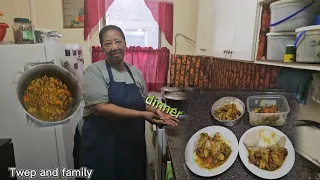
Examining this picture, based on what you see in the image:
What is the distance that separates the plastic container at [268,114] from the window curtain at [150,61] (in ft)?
4.53

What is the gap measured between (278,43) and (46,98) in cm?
126

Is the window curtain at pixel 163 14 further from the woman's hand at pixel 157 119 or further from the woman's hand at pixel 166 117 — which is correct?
the woman's hand at pixel 166 117

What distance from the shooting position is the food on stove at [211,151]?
46 cm

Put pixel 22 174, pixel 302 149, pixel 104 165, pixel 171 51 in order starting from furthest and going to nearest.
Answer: pixel 171 51, pixel 22 174, pixel 104 165, pixel 302 149

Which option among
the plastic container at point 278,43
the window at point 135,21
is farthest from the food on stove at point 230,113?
the window at point 135,21

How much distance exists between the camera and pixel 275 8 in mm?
646

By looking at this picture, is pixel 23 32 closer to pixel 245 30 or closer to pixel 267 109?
pixel 245 30

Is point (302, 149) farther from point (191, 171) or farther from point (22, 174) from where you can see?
point (22, 174)

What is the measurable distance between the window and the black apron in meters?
0.84

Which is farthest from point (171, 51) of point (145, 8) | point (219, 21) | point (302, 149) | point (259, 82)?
point (302, 149)

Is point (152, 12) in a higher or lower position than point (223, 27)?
higher

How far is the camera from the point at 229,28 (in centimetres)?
104

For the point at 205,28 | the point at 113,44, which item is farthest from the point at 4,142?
the point at 205,28

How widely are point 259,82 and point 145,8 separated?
1464mm
